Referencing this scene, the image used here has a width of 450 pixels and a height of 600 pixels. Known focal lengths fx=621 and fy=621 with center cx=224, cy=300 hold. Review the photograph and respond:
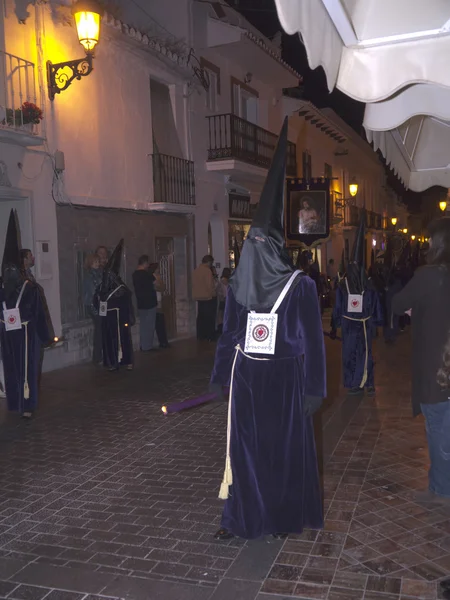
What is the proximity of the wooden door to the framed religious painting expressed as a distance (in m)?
4.36

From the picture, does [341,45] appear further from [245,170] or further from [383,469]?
[245,170]

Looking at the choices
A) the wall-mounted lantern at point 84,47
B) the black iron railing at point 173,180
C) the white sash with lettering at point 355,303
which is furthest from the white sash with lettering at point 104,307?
the black iron railing at point 173,180

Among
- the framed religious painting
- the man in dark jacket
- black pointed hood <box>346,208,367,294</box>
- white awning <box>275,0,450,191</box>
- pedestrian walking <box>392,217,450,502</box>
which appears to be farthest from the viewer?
the framed religious painting

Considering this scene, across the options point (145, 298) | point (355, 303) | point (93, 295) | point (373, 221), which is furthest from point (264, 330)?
point (373, 221)

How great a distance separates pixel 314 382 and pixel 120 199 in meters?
9.90

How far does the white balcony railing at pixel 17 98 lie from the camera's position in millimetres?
10008

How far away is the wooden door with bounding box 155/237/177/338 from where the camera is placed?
49.8ft

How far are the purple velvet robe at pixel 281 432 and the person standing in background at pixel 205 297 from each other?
1030 cm

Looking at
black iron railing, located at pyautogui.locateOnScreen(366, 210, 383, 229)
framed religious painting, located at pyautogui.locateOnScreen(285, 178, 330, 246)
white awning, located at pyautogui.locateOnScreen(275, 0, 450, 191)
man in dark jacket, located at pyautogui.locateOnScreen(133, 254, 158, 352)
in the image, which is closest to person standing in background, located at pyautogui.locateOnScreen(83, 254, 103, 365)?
man in dark jacket, located at pyautogui.locateOnScreen(133, 254, 158, 352)

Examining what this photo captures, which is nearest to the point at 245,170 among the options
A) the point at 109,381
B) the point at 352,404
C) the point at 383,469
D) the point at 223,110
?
the point at 223,110

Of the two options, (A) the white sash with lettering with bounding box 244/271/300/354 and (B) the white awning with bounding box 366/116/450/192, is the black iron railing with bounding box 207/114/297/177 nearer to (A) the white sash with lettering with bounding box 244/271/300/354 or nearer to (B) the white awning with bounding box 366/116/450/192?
(B) the white awning with bounding box 366/116/450/192

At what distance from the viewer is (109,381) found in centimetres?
1016

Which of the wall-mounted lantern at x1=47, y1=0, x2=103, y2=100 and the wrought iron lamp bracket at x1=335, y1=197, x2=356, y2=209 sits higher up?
the wall-mounted lantern at x1=47, y1=0, x2=103, y2=100

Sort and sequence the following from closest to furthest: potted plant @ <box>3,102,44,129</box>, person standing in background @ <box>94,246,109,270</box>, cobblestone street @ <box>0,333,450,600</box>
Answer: cobblestone street @ <box>0,333,450,600</box>
potted plant @ <box>3,102,44,129</box>
person standing in background @ <box>94,246,109,270</box>
